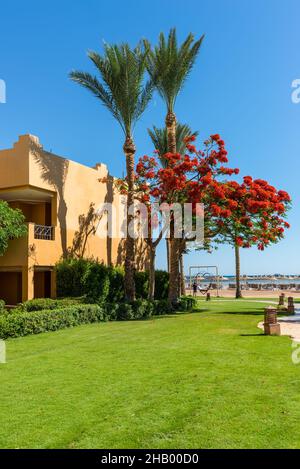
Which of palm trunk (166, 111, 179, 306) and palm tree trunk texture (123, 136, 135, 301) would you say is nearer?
palm tree trunk texture (123, 136, 135, 301)

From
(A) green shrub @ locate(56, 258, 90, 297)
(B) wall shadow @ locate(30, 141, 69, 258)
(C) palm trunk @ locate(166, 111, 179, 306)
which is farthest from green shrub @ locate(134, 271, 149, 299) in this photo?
(B) wall shadow @ locate(30, 141, 69, 258)

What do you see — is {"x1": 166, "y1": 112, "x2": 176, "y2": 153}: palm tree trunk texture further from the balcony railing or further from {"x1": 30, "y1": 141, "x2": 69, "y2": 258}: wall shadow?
the balcony railing

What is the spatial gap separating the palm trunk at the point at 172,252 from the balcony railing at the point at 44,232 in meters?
6.00

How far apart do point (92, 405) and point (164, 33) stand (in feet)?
65.0

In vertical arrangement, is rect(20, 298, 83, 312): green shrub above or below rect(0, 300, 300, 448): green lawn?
above

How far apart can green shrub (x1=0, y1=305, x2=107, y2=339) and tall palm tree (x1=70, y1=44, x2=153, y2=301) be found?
4050 millimetres

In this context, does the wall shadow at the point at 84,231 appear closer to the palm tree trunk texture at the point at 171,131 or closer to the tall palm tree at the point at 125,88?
the tall palm tree at the point at 125,88

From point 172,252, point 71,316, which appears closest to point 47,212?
point 172,252

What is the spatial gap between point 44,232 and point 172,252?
6534mm

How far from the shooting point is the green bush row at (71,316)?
13.2 meters

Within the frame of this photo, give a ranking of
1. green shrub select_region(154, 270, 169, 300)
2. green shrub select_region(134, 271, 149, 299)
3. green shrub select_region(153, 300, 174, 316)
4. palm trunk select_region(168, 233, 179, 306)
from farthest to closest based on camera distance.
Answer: green shrub select_region(154, 270, 169, 300)
green shrub select_region(134, 271, 149, 299)
palm trunk select_region(168, 233, 179, 306)
green shrub select_region(153, 300, 174, 316)

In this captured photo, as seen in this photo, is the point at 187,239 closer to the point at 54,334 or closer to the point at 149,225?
the point at 149,225

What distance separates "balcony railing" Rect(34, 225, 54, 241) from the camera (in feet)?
64.0
